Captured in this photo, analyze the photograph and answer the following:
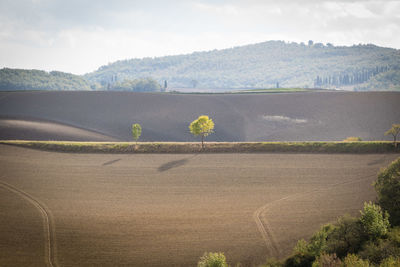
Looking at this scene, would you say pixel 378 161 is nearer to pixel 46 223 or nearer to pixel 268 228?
pixel 268 228

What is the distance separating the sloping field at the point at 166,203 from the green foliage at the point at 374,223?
4847mm

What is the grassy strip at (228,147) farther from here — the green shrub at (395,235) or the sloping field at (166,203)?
the green shrub at (395,235)

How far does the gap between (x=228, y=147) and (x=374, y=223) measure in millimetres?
27617

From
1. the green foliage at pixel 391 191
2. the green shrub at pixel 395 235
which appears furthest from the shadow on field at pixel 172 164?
the green shrub at pixel 395 235

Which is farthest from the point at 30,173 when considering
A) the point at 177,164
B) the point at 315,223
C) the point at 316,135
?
the point at 316,135

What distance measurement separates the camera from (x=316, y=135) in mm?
74375

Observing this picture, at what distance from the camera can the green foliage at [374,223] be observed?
2683 cm

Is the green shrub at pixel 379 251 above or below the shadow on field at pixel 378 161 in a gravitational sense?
below

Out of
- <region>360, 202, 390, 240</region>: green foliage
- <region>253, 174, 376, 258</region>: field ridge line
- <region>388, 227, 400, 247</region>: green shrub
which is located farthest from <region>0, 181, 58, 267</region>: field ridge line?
<region>388, 227, 400, 247</region>: green shrub

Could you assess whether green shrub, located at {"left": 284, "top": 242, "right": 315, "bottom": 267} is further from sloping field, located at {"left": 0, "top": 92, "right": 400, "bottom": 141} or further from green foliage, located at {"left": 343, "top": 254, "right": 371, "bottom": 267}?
sloping field, located at {"left": 0, "top": 92, "right": 400, "bottom": 141}

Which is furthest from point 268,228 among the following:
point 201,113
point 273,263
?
point 201,113

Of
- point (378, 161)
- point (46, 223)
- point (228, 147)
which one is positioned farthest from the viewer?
point (228, 147)

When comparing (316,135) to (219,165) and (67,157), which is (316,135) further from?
(67,157)

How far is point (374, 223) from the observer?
27047 mm
